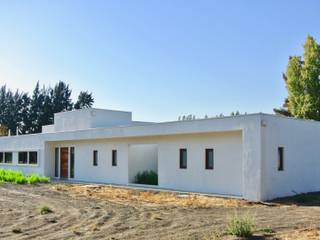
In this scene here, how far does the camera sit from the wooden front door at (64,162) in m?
29.9

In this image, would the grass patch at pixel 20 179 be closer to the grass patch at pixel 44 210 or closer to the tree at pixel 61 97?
the grass patch at pixel 44 210

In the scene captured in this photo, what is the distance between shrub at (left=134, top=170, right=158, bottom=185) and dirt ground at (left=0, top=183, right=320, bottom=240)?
4931mm

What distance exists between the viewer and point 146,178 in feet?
81.1

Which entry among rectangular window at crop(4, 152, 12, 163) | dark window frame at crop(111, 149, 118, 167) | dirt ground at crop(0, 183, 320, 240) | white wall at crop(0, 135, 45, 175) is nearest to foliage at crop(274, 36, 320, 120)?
dark window frame at crop(111, 149, 118, 167)

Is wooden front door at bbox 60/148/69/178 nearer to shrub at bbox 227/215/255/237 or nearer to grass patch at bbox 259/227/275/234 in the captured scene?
grass patch at bbox 259/227/275/234

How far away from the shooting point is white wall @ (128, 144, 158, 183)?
80.8ft

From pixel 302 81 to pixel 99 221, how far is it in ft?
85.7

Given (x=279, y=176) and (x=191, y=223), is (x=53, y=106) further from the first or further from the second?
(x=191, y=223)

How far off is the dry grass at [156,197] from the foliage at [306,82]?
687 inches

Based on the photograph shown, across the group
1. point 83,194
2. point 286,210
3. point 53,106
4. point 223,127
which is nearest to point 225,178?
point 223,127

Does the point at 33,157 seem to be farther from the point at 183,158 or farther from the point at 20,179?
the point at 183,158

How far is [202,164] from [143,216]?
7438 mm

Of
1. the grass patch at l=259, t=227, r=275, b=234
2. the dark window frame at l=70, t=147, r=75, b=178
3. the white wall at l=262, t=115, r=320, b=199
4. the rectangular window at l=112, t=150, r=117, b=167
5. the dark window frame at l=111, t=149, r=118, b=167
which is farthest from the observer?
the dark window frame at l=70, t=147, r=75, b=178

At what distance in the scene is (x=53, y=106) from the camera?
6556 centimetres
